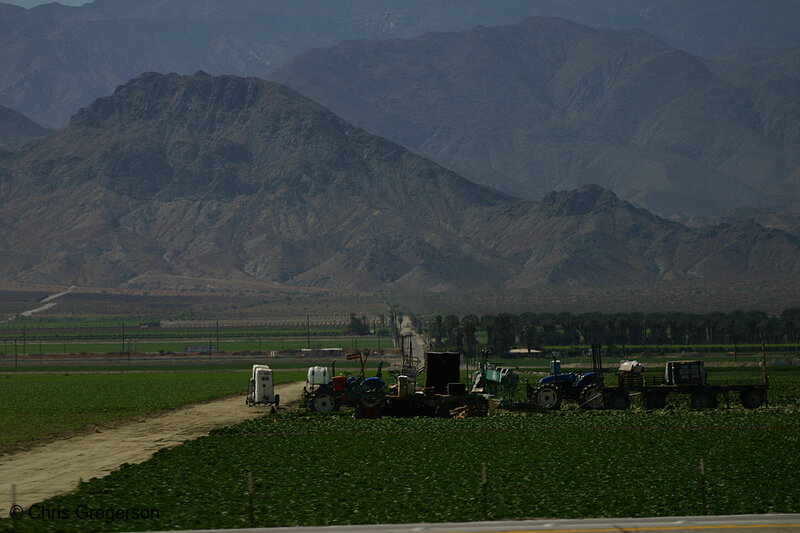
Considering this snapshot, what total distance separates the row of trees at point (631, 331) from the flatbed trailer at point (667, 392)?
8578 centimetres

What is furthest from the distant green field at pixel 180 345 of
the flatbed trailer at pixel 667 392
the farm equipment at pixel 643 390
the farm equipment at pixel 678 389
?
the flatbed trailer at pixel 667 392

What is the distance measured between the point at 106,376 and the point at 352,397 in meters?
54.6

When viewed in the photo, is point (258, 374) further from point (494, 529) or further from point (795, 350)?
point (795, 350)

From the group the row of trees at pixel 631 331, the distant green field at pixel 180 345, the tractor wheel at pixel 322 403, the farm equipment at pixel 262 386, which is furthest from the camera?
the distant green field at pixel 180 345

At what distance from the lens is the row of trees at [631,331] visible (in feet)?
488

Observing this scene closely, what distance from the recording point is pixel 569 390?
185 feet

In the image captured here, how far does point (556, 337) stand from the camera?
526 ft

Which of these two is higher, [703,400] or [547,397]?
[547,397]

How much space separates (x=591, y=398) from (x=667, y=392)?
380 centimetres

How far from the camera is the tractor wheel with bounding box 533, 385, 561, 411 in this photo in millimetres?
55125

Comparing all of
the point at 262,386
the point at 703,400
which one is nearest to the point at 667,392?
the point at 703,400

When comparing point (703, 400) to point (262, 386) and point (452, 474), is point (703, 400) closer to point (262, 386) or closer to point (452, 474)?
point (262, 386)

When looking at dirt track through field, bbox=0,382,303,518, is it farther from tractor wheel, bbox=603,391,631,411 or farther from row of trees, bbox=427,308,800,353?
row of trees, bbox=427,308,800,353

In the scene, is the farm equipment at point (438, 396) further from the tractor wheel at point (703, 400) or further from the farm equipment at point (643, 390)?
the tractor wheel at point (703, 400)
